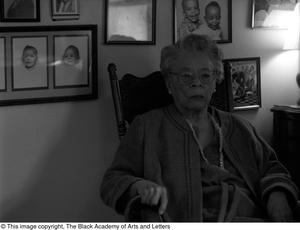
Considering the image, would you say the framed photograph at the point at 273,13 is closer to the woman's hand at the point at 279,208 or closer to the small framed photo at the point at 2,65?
the woman's hand at the point at 279,208

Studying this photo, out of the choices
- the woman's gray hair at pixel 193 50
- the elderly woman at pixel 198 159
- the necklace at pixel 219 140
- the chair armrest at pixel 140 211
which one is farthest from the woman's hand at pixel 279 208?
the woman's gray hair at pixel 193 50

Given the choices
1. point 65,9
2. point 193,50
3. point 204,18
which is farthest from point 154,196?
point 204,18

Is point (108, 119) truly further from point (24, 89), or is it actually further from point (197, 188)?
point (197, 188)

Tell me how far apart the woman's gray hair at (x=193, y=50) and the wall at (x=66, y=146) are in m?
0.37

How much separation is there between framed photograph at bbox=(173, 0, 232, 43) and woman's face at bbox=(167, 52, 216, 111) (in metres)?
0.50

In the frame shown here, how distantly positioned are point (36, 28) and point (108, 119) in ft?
1.61

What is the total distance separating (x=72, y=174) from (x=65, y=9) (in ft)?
2.19

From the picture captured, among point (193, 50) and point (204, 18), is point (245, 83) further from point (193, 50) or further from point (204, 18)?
point (193, 50)

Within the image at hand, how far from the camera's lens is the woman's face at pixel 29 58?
207 cm

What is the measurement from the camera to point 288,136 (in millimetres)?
2607

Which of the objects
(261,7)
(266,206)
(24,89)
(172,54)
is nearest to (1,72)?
(24,89)

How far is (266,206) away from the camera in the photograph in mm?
1863

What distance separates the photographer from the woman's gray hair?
76.6 inches

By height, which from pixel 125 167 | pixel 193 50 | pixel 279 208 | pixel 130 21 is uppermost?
Result: pixel 130 21
